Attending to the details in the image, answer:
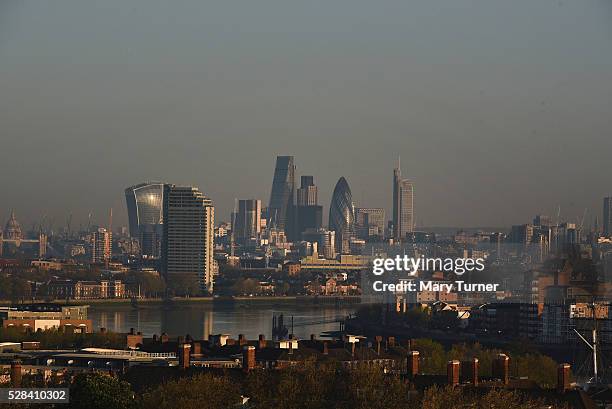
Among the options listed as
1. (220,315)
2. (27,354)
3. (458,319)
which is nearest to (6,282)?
(220,315)

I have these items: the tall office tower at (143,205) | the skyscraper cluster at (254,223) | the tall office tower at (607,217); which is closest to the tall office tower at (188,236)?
the skyscraper cluster at (254,223)

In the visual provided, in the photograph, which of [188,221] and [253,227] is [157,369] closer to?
[188,221]

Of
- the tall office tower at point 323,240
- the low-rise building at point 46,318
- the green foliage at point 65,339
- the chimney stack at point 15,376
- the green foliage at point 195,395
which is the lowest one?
the green foliage at point 195,395

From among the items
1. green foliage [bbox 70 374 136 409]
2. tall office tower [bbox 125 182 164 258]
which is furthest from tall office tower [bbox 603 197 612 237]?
green foliage [bbox 70 374 136 409]

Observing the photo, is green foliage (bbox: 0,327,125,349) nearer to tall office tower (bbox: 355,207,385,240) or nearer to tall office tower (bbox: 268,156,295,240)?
tall office tower (bbox: 355,207,385,240)

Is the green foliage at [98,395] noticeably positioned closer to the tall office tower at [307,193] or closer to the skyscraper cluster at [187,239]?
the skyscraper cluster at [187,239]

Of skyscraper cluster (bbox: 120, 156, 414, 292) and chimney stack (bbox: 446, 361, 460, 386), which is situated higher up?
skyscraper cluster (bbox: 120, 156, 414, 292)

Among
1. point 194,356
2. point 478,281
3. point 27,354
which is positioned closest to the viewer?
point 194,356
